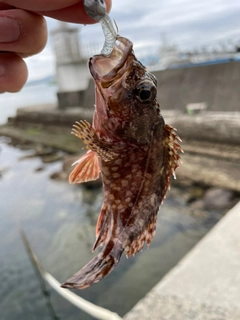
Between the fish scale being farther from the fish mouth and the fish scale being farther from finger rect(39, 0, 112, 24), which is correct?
finger rect(39, 0, 112, 24)

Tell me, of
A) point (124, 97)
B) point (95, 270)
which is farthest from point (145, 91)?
point (95, 270)

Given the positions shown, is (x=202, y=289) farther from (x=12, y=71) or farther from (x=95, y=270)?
(x=12, y=71)

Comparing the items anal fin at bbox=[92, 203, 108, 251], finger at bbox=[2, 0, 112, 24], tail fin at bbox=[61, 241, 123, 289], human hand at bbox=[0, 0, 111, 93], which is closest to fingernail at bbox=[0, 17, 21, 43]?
human hand at bbox=[0, 0, 111, 93]

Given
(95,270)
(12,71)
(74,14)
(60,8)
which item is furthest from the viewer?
(12,71)

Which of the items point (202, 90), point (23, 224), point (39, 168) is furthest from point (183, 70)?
point (23, 224)

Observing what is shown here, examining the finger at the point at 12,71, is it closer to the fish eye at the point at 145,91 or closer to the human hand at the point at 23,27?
the human hand at the point at 23,27

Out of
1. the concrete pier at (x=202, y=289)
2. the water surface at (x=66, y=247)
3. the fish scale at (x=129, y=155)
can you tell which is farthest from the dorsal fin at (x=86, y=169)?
the water surface at (x=66, y=247)
